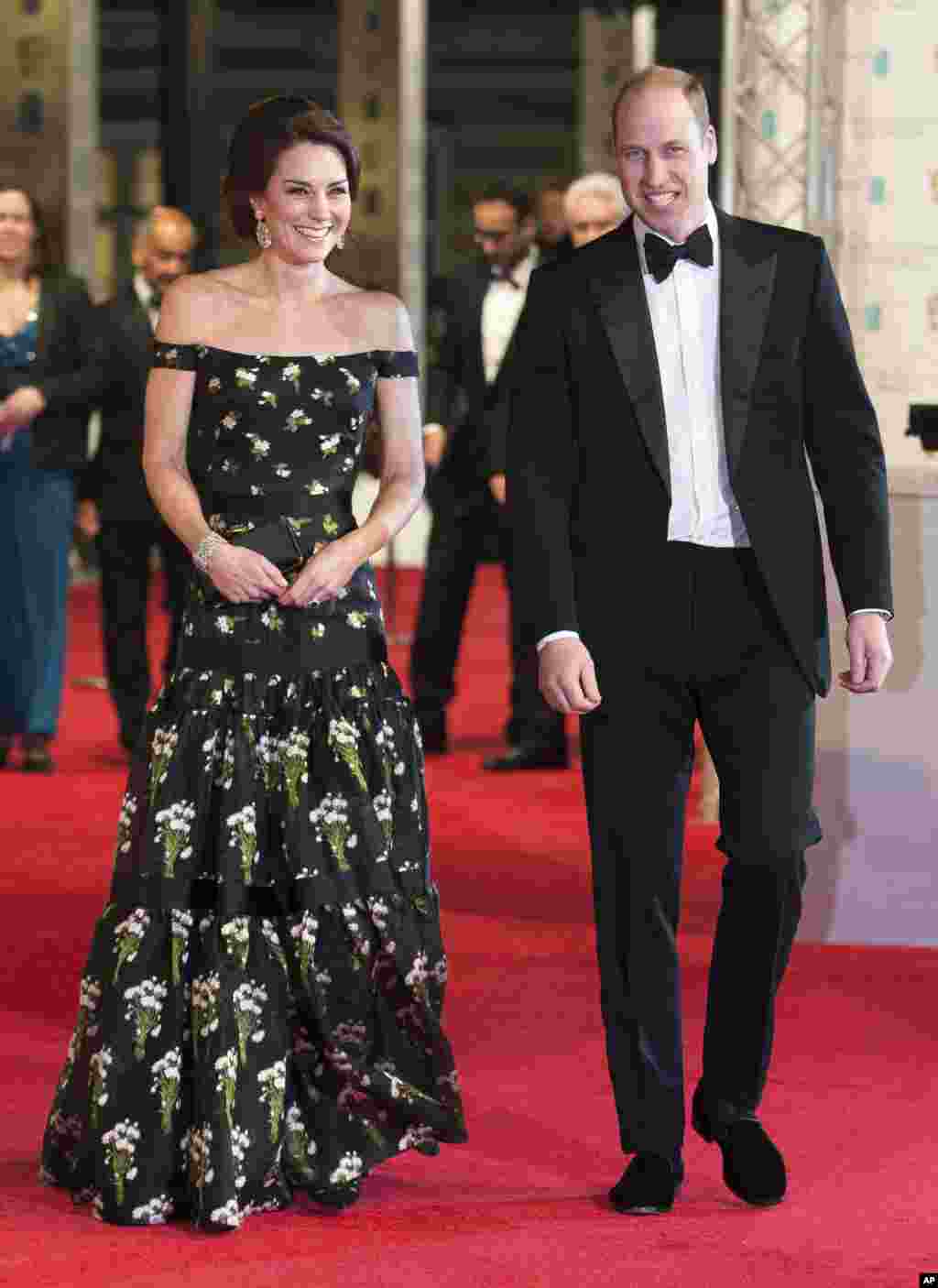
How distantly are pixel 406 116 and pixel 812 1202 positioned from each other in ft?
38.6

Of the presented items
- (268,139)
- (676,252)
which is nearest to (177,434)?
(268,139)

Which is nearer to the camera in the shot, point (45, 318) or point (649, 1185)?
point (649, 1185)

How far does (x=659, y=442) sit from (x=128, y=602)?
4.61 metres

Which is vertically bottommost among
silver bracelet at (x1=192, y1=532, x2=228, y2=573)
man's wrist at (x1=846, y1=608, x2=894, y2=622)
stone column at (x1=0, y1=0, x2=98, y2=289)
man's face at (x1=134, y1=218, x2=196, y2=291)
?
man's wrist at (x1=846, y1=608, x2=894, y2=622)

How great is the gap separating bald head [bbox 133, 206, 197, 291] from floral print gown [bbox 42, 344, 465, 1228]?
429cm

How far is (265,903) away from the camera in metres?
3.48

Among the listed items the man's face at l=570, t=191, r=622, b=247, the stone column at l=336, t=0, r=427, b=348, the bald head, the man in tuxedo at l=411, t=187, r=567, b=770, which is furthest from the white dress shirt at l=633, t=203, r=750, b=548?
the stone column at l=336, t=0, r=427, b=348

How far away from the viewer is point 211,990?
11.3ft

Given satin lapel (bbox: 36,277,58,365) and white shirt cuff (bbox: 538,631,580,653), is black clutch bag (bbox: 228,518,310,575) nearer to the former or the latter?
white shirt cuff (bbox: 538,631,580,653)

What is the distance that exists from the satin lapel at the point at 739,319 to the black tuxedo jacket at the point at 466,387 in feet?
13.4

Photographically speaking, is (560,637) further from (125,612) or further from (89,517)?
(89,517)

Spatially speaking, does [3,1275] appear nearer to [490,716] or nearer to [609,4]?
[490,716]

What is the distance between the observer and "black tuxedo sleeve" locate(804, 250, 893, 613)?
3.31m

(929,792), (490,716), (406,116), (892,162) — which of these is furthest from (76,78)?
(929,792)
